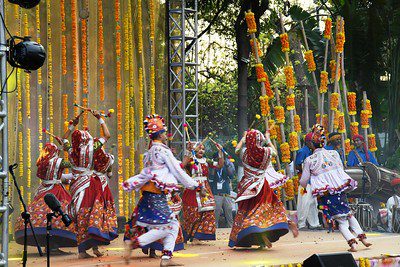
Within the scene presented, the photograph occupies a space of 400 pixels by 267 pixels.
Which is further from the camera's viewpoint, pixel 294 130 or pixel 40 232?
pixel 294 130

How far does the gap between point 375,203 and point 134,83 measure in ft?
14.6

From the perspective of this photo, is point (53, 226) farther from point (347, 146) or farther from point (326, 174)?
point (347, 146)

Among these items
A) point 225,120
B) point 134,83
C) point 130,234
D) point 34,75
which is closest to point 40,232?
point 130,234

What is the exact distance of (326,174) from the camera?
10.9 m

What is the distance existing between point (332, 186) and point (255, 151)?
1073 millimetres

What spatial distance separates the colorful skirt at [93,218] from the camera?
10508 mm

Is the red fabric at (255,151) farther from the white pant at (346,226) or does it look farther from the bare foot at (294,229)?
the white pant at (346,226)

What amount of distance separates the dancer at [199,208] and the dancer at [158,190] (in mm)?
2631

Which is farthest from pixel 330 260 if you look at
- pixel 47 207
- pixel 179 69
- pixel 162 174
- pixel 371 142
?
pixel 371 142

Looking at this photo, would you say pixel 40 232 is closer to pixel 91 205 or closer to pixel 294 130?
pixel 91 205

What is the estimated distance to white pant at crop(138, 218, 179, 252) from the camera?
937cm

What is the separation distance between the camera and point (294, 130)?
1514 cm

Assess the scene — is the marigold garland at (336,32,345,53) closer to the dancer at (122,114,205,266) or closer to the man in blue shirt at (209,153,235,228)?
the man in blue shirt at (209,153,235,228)

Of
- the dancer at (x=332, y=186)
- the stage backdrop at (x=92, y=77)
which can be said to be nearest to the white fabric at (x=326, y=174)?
the dancer at (x=332, y=186)
